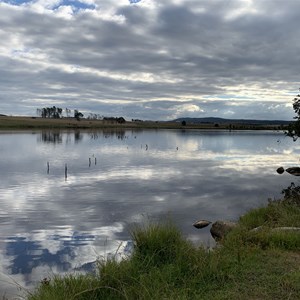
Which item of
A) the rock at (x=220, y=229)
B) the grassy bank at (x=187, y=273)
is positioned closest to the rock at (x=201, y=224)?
the rock at (x=220, y=229)

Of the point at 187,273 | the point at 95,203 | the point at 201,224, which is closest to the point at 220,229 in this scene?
the point at 201,224

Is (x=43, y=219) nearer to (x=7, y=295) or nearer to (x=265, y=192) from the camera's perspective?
(x=7, y=295)

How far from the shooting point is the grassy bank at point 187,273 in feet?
23.8

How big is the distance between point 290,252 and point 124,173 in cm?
3195

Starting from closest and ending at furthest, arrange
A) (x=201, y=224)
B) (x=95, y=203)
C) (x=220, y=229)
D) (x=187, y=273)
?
(x=187, y=273), (x=220, y=229), (x=201, y=224), (x=95, y=203)

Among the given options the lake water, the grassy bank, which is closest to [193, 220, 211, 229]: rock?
the lake water

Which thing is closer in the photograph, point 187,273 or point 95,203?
point 187,273

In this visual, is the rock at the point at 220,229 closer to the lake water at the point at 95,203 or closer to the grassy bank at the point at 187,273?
the lake water at the point at 95,203

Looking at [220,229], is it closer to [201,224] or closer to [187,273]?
[201,224]

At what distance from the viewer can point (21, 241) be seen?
52.1ft

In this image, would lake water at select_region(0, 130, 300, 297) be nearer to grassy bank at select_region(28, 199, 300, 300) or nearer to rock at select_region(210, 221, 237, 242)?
rock at select_region(210, 221, 237, 242)

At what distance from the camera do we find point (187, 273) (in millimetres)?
8391

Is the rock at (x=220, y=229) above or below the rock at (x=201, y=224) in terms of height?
above

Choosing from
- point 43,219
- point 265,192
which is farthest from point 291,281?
point 265,192
